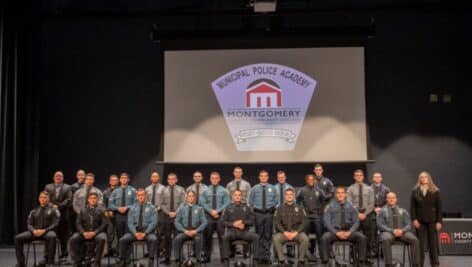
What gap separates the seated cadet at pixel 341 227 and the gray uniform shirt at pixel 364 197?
0.59 m

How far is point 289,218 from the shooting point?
7.57 metres

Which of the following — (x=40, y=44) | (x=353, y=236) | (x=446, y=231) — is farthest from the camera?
(x=40, y=44)

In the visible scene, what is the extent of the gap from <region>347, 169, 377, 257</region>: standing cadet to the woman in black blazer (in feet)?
2.76

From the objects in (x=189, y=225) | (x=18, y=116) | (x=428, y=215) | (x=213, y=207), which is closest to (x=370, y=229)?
(x=428, y=215)

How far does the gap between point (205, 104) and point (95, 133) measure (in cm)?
240

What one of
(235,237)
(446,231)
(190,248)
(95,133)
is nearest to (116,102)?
(95,133)

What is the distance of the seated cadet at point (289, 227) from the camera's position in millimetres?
7297

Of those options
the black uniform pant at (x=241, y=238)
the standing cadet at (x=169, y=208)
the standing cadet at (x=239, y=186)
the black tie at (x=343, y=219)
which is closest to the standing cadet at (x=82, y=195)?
the standing cadet at (x=169, y=208)

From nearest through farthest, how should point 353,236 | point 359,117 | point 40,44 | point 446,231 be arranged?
1. point 353,236
2. point 446,231
3. point 359,117
4. point 40,44

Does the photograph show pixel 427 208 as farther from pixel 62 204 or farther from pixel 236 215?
pixel 62 204

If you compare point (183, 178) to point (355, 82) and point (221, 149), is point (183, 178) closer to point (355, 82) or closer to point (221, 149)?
point (221, 149)

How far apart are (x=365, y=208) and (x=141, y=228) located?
3361 millimetres

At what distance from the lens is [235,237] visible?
24.5 feet

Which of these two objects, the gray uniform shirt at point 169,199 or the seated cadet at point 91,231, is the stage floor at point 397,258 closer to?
the seated cadet at point 91,231
